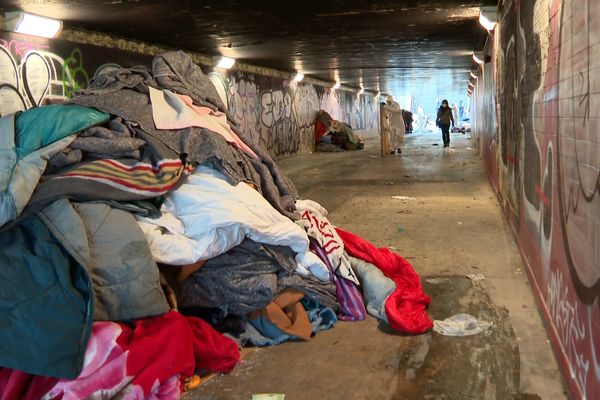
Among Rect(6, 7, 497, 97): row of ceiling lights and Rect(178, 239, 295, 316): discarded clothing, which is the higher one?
Rect(6, 7, 497, 97): row of ceiling lights

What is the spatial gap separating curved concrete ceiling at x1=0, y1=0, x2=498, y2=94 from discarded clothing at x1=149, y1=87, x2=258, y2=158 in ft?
12.4

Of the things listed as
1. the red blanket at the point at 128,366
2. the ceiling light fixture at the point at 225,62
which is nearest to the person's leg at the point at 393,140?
the ceiling light fixture at the point at 225,62

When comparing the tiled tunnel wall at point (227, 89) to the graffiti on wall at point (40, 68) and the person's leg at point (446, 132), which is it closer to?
the graffiti on wall at point (40, 68)

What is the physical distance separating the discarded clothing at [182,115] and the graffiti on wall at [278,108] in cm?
881

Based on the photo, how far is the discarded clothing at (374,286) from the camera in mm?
3783

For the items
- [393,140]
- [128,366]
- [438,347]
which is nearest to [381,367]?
[438,347]

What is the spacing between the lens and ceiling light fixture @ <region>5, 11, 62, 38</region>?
688 cm

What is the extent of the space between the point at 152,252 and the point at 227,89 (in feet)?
36.3

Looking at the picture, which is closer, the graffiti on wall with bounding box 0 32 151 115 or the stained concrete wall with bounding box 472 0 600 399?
the stained concrete wall with bounding box 472 0 600 399

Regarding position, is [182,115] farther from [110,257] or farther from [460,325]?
[460,325]

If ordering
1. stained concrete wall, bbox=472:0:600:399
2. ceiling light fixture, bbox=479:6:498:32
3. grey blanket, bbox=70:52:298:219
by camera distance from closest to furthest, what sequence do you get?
1. stained concrete wall, bbox=472:0:600:399
2. grey blanket, bbox=70:52:298:219
3. ceiling light fixture, bbox=479:6:498:32

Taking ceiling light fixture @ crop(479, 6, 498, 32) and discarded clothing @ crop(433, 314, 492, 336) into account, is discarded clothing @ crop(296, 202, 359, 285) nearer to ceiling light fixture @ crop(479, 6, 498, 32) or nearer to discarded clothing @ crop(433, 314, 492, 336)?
discarded clothing @ crop(433, 314, 492, 336)

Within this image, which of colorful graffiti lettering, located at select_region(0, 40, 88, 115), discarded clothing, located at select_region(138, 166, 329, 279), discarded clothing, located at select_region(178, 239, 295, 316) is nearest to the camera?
discarded clothing, located at select_region(138, 166, 329, 279)

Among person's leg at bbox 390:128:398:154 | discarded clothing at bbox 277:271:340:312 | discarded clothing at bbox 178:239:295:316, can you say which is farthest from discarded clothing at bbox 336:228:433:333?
person's leg at bbox 390:128:398:154
